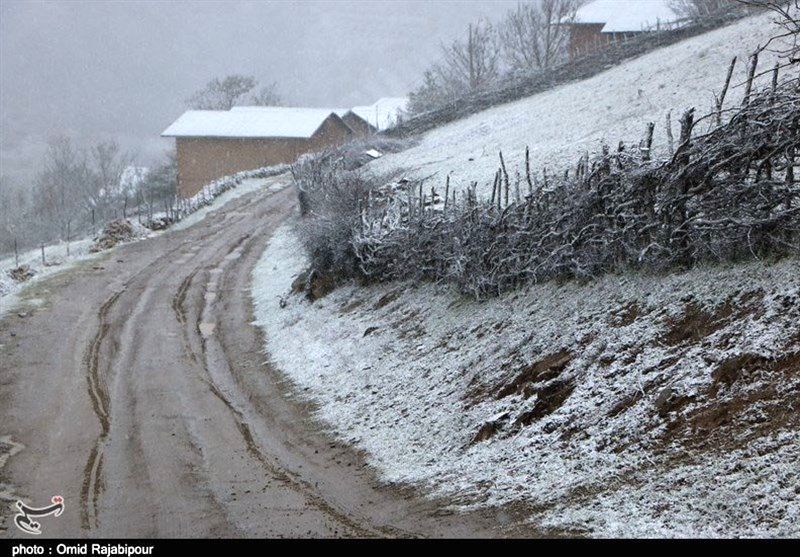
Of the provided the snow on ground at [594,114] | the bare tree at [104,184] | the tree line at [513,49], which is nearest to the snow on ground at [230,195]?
the snow on ground at [594,114]

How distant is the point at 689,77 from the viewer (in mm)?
25234

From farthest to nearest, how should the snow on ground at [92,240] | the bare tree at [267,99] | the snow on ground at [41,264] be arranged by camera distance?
the bare tree at [267,99] → the snow on ground at [92,240] → the snow on ground at [41,264]

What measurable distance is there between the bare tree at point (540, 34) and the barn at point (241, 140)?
54.9ft

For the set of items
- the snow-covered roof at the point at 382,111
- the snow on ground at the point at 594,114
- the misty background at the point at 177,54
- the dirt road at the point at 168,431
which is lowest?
the dirt road at the point at 168,431

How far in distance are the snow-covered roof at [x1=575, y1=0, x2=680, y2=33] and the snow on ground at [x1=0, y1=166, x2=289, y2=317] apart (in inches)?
945

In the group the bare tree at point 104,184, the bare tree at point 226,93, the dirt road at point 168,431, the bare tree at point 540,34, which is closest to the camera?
the dirt road at point 168,431

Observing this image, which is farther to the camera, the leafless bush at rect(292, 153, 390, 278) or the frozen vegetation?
the leafless bush at rect(292, 153, 390, 278)

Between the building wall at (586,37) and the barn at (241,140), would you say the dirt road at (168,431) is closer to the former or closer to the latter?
the barn at (241,140)

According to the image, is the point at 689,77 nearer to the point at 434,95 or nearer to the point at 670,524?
the point at 670,524

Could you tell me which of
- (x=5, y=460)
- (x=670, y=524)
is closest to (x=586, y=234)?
(x=670, y=524)

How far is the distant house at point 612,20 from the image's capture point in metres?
52.8

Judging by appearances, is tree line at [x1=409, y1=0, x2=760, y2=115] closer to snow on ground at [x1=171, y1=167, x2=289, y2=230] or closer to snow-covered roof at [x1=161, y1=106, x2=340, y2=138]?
snow-covered roof at [x1=161, y1=106, x2=340, y2=138]

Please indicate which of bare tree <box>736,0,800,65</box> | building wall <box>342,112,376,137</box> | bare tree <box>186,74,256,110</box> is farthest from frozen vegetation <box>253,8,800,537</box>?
bare tree <box>186,74,256,110</box>

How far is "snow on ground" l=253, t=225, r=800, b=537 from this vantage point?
798cm
